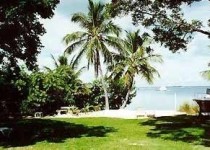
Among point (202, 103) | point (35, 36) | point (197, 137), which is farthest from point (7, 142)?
point (202, 103)

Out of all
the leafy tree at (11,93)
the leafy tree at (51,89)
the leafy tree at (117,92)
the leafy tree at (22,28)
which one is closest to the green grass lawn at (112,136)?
the leafy tree at (22,28)

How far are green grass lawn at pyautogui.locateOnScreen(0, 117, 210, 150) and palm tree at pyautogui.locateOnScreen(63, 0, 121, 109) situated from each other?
636 inches

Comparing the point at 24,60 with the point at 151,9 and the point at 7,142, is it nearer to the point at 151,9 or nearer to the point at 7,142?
the point at 7,142

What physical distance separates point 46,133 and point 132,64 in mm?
22310

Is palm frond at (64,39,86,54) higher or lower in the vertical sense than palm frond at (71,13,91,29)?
lower

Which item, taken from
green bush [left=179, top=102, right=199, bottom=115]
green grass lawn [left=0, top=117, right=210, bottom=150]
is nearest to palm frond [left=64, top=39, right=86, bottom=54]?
green bush [left=179, top=102, right=199, bottom=115]

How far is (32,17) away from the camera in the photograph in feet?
54.4

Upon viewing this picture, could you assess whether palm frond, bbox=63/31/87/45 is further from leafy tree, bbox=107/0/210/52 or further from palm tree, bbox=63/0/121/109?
leafy tree, bbox=107/0/210/52

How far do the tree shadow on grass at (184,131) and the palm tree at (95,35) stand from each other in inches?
672

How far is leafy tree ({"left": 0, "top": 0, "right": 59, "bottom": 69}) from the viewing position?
1530 centimetres

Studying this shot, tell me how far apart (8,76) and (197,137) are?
16.9 metres

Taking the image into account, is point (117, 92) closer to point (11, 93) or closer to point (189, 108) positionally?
point (189, 108)

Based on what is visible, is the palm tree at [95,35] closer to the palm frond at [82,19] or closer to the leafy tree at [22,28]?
the palm frond at [82,19]

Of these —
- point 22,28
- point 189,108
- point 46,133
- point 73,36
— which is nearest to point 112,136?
point 46,133
